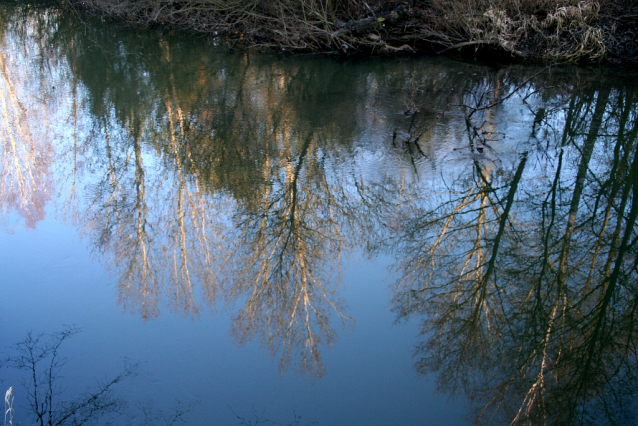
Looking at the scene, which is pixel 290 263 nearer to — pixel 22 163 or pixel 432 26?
pixel 22 163

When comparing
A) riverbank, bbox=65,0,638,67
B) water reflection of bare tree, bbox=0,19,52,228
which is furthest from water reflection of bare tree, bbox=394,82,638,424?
riverbank, bbox=65,0,638,67

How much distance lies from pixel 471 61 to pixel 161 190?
891 centimetres

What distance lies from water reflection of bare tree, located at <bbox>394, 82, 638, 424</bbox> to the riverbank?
5985 millimetres

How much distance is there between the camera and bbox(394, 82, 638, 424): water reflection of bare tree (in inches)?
148

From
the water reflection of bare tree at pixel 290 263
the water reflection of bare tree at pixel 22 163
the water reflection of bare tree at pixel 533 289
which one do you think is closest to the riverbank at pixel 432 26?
the water reflection of bare tree at pixel 533 289

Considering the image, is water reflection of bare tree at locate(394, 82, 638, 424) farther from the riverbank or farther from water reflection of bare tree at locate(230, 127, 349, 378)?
the riverbank

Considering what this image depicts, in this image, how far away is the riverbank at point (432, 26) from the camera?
11.7 m

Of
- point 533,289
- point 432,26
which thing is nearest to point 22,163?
point 533,289

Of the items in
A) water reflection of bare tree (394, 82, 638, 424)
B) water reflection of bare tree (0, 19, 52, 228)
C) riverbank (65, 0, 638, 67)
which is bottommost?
water reflection of bare tree (394, 82, 638, 424)

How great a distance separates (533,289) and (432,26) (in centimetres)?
995

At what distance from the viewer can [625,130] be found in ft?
25.2

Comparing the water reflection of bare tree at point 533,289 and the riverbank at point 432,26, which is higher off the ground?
the riverbank at point 432,26

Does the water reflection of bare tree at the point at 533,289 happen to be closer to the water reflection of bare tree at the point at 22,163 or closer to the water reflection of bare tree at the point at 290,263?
the water reflection of bare tree at the point at 290,263

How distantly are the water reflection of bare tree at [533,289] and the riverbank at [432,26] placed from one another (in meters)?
5.98
